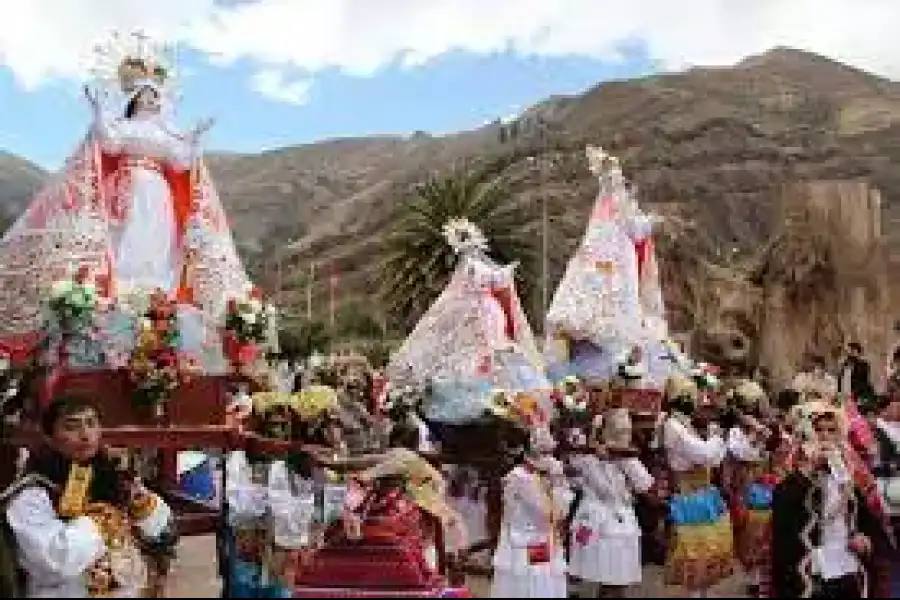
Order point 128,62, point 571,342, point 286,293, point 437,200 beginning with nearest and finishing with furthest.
Result: point 128,62 → point 571,342 → point 437,200 → point 286,293

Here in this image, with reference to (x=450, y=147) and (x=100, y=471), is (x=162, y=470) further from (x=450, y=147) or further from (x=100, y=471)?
(x=450, y=147)

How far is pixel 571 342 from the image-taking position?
48.9 feet

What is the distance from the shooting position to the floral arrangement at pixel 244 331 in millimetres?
9977

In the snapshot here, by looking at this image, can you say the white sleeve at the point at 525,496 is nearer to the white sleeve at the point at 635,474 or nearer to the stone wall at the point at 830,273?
the white sleeve at the point at 635,474

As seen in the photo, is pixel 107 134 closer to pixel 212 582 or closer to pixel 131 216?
pixel 131 216

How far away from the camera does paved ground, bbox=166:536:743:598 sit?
9.50m

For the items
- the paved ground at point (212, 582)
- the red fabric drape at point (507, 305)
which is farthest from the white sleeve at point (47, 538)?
the red fabric drape at point (507, 305)

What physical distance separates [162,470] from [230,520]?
1.74m

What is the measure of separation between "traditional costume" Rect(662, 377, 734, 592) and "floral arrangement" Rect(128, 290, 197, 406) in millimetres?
3549

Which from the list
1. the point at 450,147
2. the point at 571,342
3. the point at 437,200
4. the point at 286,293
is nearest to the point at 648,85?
the point at 450,147

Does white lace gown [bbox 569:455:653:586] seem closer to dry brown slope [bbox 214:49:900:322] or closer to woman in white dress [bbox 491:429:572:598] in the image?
woman in white dress [bbox 491:429:572:598]

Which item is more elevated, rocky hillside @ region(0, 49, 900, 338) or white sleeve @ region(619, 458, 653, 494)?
rocky hillside @ region(0, 49, 900, 338)

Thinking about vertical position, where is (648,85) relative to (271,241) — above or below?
above

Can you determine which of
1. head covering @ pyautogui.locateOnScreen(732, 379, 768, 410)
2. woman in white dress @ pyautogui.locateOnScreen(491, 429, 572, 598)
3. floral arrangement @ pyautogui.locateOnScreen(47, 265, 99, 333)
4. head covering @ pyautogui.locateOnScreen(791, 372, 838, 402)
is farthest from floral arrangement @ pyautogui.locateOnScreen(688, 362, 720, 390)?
floral arrangement @ pyautogui.locateOnScreen(47, 265, 99, 333)
